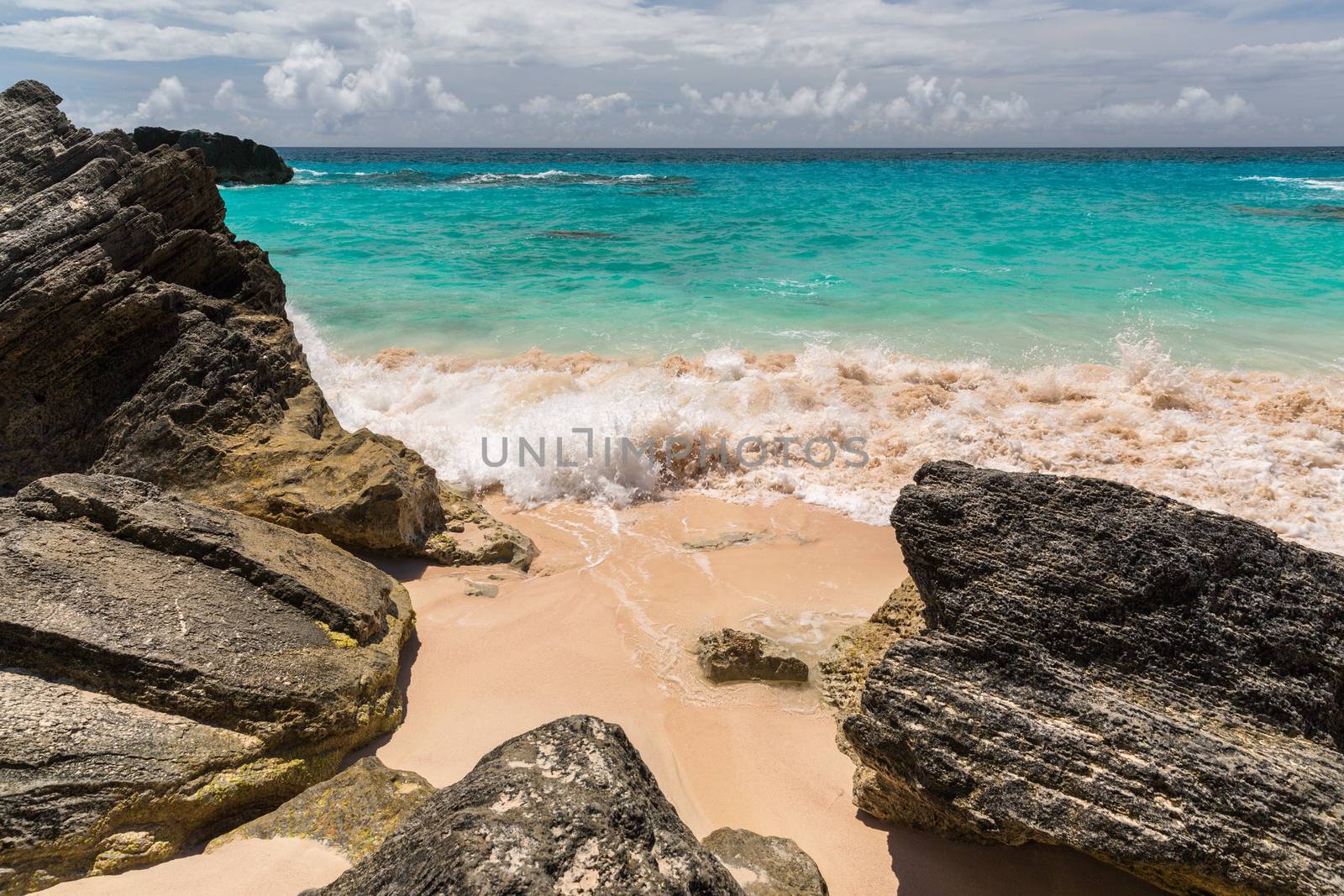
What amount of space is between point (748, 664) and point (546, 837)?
7.60ft

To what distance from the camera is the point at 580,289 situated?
14.9 metres

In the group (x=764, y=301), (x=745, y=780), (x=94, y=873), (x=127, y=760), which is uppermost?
(x=764, y=301)

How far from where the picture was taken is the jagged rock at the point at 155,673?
8.36ft

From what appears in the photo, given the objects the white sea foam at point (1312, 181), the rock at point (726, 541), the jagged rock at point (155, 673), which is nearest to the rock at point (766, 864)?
the jagged rock at point (155, 673)

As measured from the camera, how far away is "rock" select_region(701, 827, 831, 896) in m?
2.62

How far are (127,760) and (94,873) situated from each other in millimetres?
341

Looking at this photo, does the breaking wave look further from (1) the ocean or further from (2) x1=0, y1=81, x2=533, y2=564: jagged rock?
(2) x1=0, y1=81, x2=533, y2=564: jagged rock

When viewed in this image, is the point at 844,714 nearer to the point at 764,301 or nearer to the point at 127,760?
the point at 127,760

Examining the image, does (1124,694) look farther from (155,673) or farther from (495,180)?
(495,180)

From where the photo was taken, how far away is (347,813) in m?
2.73

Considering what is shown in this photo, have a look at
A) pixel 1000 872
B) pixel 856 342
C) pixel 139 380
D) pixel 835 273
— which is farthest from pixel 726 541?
pixel 835 273

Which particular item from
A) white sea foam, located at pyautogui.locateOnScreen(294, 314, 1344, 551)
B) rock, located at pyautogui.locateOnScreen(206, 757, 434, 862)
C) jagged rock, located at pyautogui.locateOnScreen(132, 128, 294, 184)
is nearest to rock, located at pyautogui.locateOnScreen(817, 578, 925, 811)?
rock, located at pyautogui.locateOnScreen(206, 757, 434, 862)

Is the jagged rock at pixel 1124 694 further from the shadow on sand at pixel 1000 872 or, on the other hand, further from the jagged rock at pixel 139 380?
the jagged rock at pixel 139 380

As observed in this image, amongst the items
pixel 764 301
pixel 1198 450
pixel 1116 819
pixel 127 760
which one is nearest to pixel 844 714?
pixel 1116 819
